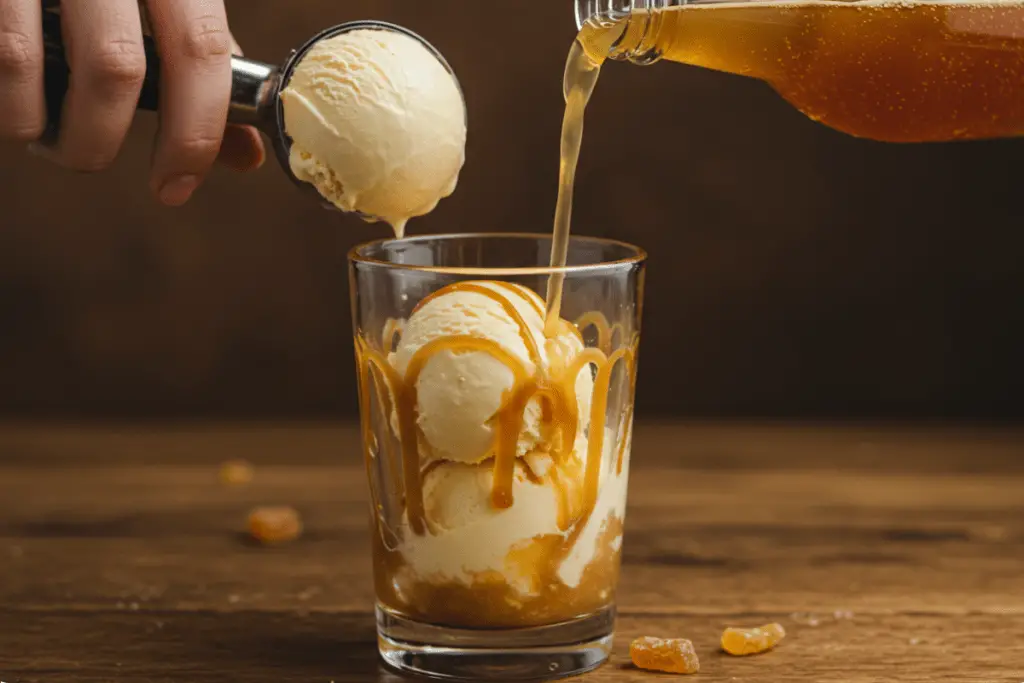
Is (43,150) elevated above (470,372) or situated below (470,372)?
above

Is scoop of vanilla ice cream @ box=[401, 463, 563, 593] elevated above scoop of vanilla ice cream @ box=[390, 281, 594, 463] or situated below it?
below

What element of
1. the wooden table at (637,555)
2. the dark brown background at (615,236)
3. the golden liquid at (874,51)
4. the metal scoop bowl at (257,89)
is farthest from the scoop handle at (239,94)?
the dark brown background at (615,236)

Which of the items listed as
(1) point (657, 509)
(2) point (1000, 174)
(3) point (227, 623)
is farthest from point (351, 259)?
(2) point (1000, 174)

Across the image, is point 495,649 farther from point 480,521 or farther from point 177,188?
point 177,188

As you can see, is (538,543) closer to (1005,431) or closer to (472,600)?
(472,600)

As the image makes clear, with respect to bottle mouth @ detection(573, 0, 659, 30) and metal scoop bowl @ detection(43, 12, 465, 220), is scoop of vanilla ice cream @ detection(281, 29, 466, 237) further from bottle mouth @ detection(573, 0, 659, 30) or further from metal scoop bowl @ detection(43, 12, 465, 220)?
bottle mouth @ detection(573, 0, 659, 30)

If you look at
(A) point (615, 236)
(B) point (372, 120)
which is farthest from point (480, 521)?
(A) point (615, 236)

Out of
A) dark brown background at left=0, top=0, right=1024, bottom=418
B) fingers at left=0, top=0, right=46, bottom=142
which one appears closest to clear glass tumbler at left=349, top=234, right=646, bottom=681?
fingers at left=0, top=0, right=46, bottom=142
